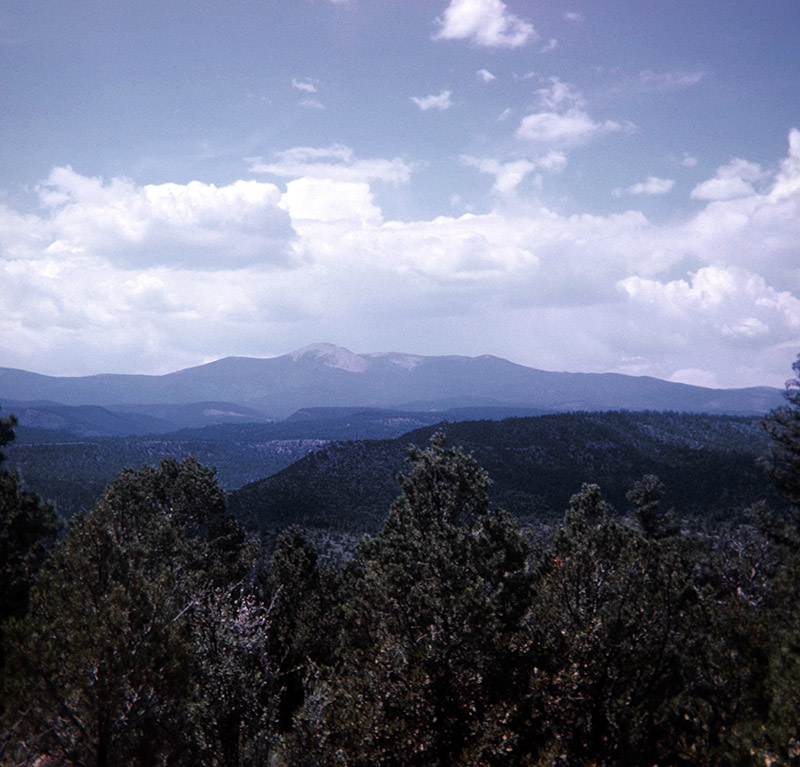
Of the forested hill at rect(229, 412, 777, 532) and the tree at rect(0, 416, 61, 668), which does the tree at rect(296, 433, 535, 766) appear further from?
the forested hill at rect(229, 412, 777, 532)

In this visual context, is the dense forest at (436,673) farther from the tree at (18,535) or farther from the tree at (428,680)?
the tree at (18,535)

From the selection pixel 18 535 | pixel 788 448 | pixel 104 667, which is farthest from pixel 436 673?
pixel 788 448

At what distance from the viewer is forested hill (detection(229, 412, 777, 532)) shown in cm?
11456

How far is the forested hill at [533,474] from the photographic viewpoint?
115 meters

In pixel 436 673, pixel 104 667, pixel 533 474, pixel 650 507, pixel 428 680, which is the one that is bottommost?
pixel 533 474

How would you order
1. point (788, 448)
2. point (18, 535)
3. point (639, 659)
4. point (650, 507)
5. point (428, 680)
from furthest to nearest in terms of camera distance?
1. point (650, 507)
2. point (788, 448)
3. point (18, 535)
4. point (639, 659)
5. point (428, 680)

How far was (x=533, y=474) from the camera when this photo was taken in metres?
150

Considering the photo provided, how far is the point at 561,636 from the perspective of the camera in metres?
15.2

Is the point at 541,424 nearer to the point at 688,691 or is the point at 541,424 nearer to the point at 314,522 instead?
the point at 314,522

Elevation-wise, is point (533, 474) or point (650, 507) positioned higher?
point (650, 507)

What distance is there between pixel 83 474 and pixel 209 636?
706 feet

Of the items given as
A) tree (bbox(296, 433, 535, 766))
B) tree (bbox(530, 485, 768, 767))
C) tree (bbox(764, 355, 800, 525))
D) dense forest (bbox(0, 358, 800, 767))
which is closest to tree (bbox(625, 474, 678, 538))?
tree (bbox(764, 355, 800, 525))

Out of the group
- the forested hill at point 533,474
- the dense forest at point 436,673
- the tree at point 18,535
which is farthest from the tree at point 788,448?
the forested hill at point 533,474

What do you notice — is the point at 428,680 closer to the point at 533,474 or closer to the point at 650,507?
the point at 650,507
